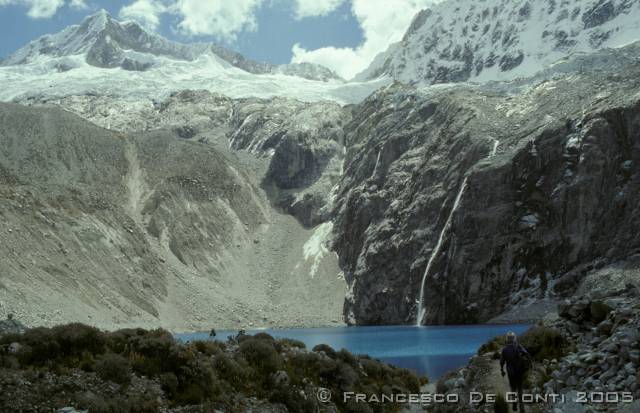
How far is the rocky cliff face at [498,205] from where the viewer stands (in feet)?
323

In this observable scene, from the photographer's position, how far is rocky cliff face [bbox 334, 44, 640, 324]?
98.6m

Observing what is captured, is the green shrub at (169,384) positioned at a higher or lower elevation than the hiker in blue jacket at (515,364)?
lower

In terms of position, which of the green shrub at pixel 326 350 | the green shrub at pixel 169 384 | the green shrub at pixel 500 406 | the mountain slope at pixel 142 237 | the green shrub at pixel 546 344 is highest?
the mountain slope at pixel 142 237

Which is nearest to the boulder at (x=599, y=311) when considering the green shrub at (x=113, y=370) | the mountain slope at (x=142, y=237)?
the green shrub at (x=113, y=370)

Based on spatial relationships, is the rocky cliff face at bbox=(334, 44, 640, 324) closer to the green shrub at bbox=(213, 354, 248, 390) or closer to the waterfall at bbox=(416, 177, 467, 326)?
the waterfall at bbox=(416, 177, 467, 326)

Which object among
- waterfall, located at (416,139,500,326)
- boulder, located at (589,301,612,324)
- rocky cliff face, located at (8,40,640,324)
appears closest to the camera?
boulder, located at (589,301,612,324)

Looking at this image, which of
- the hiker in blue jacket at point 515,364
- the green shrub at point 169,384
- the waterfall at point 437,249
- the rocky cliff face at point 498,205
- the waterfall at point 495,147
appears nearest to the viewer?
the hiker in blue jacket at point 515,364

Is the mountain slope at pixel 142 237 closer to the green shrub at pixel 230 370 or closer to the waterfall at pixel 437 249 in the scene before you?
the waterfall at pixel 437 249

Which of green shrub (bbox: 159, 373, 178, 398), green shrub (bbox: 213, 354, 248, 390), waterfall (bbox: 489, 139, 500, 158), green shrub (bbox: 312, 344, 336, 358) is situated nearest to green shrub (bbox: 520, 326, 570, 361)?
green shrub (bbox: 312, 344, 336, 358)

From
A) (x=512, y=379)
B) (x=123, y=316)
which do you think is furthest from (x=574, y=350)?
(x=123, y=316)

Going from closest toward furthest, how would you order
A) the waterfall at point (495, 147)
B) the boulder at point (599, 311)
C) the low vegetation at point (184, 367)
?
the low vegetation at point (184, 367), the boulder at point (599, 311), the waterfall at point (495, 147)

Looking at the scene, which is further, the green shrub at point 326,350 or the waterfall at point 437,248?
the waterfall at point 437,248

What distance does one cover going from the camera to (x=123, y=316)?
3157 inches

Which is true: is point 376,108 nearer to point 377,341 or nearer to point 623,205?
point 623,205
